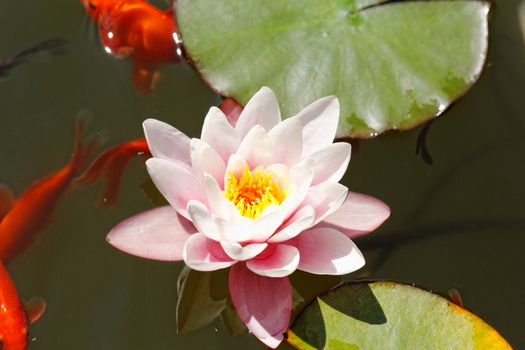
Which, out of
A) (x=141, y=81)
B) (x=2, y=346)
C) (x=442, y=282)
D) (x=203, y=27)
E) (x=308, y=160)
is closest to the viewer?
(x=308, y=160)

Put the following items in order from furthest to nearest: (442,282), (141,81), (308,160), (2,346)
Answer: (141,81), (442,282), (2,346), (308,160)

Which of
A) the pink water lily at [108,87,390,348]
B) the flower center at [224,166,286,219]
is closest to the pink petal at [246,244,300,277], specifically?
the pink water lily at [108,87,390,348]

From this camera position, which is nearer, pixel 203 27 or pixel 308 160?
pixel 308 160

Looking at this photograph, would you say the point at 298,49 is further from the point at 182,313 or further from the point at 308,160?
the point at 182,313

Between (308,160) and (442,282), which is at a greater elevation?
(308,160)

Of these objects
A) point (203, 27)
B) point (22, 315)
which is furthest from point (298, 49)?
point (22, 315)

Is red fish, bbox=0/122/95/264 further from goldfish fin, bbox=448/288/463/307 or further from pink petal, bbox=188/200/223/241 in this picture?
goldfish fin, bbox=448/288/463/307

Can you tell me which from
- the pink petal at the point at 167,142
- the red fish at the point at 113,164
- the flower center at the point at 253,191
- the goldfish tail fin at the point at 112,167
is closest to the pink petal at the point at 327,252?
the flower center at the point at 253,191
